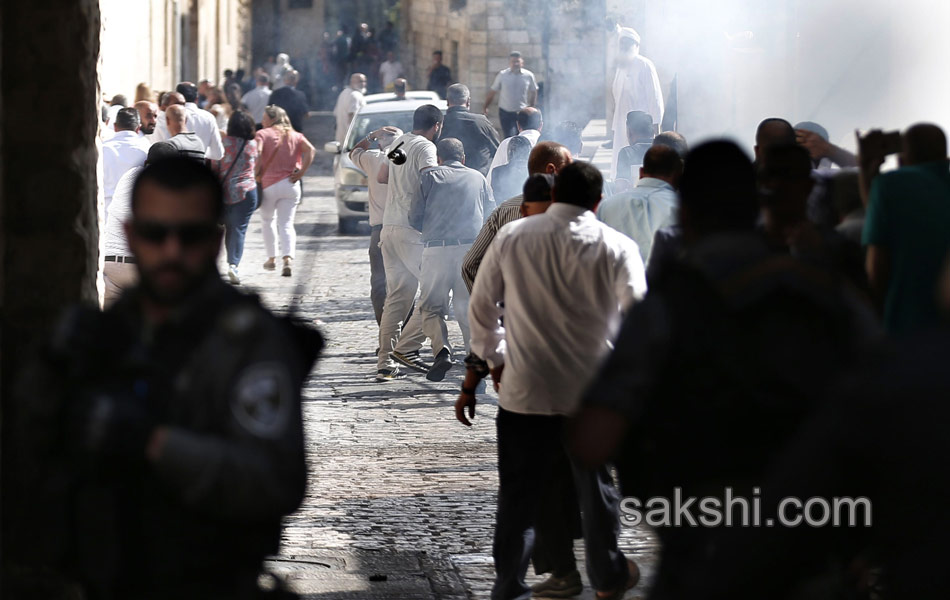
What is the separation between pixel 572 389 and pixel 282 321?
7.73 feet

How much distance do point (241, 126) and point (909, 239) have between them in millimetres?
8571

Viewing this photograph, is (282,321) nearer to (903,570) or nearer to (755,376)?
(755,376)

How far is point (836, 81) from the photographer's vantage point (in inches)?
539

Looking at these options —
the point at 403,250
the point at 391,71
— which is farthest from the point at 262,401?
the point at 391,71

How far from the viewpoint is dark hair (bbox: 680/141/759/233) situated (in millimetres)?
2947

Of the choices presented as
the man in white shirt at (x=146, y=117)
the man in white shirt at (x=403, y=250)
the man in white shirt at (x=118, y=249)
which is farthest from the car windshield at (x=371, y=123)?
the man in white shirt at (x=118, y=249)

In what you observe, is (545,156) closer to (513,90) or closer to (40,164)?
(40,164)

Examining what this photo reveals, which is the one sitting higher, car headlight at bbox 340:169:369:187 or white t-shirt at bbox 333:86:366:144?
white t-shirt at bbox 333:86:366:144

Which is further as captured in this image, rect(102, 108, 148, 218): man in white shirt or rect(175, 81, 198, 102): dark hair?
rect(175, 81, 198, 102): dark hair

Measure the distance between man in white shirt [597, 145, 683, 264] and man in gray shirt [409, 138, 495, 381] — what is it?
2648mm

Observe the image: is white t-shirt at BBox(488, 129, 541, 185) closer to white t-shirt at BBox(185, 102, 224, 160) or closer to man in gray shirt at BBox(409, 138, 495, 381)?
man in gray shirt at BBox(409, 138, 495, 381)

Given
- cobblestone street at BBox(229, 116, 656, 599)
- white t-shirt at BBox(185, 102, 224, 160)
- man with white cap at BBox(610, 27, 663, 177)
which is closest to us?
cobblestone street at BBox(229, 116, 656, 599)

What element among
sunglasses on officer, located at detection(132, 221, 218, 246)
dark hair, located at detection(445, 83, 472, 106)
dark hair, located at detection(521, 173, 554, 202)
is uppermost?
dark hair, located at detection(445, 83, 472, 106)

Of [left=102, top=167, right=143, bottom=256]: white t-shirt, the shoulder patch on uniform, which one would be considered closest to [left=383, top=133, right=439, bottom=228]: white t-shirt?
[left=102, top=167, right=143, bottom=256]: white t-shirt
